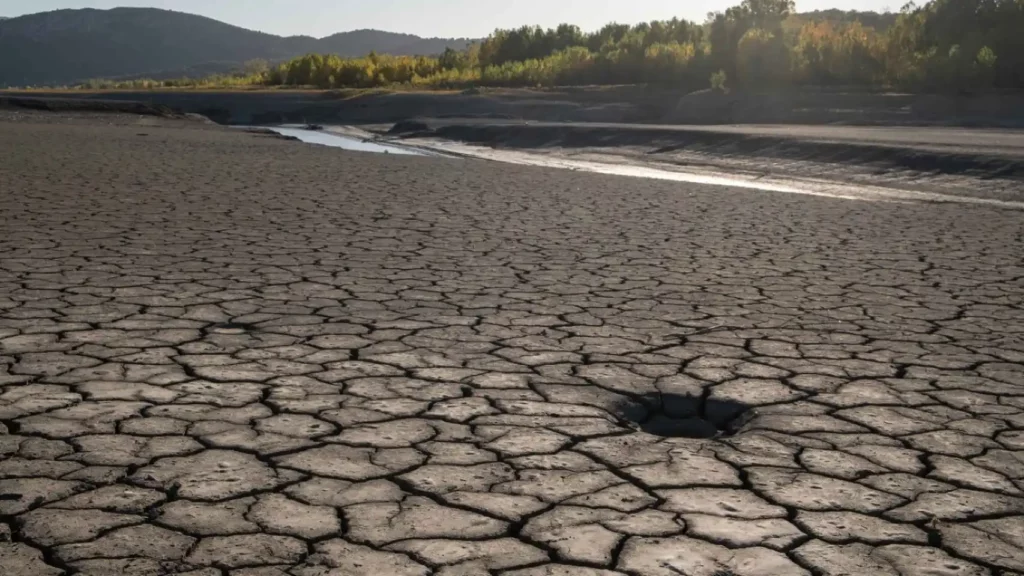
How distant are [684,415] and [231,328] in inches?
86.0

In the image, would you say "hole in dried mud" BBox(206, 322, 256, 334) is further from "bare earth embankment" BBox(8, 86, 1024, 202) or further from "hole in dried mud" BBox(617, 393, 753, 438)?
"bare earth embankment" BBox(8, 86, 1024, 202)

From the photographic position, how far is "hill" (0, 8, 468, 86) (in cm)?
12812

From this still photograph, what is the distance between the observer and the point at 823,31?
130 feet

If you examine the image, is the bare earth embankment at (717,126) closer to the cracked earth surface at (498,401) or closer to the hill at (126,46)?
the cracked earth surface at (498,401)

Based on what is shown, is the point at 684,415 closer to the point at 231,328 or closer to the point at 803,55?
the point at 231,328

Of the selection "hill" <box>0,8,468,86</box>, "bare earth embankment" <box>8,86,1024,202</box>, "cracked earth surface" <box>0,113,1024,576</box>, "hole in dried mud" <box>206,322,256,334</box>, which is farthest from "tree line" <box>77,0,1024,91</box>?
"hill" <box>0,8,468,86</box>

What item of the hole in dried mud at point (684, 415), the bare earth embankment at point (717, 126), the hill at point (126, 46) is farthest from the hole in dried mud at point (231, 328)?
the hill at point (126, 46)

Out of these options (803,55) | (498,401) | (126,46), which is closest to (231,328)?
(498,401)

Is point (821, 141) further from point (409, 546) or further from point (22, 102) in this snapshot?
point (22, 102)

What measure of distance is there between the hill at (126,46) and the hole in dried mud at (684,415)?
123 m

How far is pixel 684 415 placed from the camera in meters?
4.25

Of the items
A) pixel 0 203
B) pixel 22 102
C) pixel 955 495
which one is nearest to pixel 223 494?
pixel 955 495

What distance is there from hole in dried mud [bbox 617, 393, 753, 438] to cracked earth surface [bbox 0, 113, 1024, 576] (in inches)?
0.5

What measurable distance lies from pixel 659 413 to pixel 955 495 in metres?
1.13
